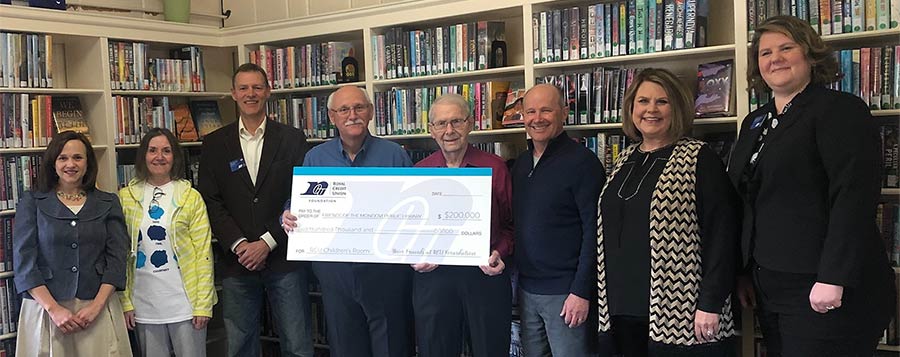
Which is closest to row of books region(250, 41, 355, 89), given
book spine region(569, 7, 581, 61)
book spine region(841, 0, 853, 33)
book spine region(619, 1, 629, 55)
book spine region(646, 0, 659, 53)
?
book spine region(569, 7, 581, 61)

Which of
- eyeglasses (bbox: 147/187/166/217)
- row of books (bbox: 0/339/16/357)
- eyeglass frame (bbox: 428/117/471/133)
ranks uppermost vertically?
eyeglass frame (bbox: 428/117/471/133)

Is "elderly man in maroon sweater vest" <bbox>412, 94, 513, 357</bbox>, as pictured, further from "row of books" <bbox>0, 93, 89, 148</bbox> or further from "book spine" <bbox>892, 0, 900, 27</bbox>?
"row of books" <bbox>0, 93, 89, 148</bbox>

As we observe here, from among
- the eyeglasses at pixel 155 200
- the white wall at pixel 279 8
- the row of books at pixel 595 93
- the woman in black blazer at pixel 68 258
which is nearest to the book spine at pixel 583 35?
the row of books at pixel 595 93

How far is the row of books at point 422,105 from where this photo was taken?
3.79 m

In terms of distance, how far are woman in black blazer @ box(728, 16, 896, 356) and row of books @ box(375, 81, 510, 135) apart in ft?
5.03

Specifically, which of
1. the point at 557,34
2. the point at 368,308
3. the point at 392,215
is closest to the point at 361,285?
the point at 368,308

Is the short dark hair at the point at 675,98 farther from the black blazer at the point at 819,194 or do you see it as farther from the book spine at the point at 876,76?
the book spine at the point at 876,76

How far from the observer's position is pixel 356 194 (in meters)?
3.03

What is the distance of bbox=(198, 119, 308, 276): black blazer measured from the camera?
138 inches

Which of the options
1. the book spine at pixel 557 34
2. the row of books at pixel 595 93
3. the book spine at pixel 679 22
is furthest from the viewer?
the book spine at pixel 557 34

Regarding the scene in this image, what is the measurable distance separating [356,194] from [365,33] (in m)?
1.36

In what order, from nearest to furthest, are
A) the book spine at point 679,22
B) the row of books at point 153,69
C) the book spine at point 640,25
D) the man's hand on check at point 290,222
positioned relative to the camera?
the man's hand on check at point 290,222
the book spine at point 679,22
the book spine at point 640,25
the row of books at point 153,69

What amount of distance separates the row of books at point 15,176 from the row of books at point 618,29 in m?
2.62

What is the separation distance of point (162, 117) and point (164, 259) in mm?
1276
